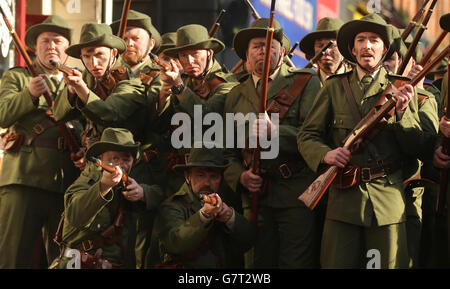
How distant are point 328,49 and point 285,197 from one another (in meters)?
A: 1.76

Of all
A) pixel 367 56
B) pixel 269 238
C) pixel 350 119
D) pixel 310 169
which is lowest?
pixel 269 238

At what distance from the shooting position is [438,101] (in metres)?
8.16

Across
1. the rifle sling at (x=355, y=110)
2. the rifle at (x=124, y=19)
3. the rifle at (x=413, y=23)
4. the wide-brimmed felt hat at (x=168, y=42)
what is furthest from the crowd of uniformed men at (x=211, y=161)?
the wide-brimmed felt hat at (x=168, y=42)

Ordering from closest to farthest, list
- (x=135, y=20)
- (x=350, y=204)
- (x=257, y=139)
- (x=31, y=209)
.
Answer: (x=350, y=204) → (x=257, y=139) → (x=31, y=209) → (x=135, y=20)

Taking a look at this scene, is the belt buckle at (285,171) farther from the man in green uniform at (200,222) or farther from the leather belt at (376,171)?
the leather belt at (376,171)

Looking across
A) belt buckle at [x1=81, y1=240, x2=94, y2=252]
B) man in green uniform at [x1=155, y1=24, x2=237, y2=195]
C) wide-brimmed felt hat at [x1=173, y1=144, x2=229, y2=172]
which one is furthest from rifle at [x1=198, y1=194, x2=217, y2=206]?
man in green uniform at [x1=155, y1=24, x2=237, y2=195]

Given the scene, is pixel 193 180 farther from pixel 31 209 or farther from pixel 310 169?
pixel 31 209

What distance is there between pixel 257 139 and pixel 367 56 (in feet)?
3.44

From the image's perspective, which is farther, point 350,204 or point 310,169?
point 310,169

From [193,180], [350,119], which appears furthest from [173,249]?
[350,119]

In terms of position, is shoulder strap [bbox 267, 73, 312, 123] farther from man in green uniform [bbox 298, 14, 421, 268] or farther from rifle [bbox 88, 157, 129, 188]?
rifle [bbox 88, 157, 129, 188]

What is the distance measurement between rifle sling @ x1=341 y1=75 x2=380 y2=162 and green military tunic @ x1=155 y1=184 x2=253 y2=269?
40.3 inches

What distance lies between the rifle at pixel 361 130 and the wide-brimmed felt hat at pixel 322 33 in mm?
1848

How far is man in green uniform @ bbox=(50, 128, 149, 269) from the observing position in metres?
7.02
